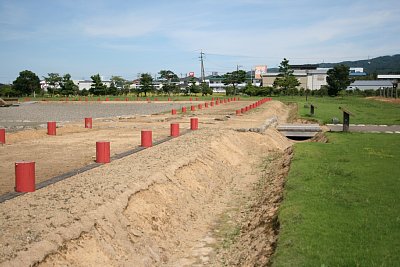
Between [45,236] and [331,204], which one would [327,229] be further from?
[45,236]

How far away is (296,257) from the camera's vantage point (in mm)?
6656

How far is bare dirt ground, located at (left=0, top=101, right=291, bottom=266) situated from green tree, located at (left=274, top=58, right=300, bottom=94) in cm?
8064

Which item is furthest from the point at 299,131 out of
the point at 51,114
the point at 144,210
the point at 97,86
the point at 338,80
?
the point at 97,86

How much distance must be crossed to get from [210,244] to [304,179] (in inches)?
167

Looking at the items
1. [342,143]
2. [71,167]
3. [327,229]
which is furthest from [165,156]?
[342,143]

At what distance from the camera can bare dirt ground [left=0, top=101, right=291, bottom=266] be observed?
22.8 ft

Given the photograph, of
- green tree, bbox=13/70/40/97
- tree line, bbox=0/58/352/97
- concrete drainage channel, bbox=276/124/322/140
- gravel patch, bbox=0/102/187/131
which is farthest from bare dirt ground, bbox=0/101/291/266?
green tree, bbox=13/70/40/97

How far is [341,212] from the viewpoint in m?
8.82

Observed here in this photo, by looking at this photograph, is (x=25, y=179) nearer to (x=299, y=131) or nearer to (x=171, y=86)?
(x=299, y=131)

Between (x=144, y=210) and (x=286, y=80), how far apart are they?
8936 centimetres

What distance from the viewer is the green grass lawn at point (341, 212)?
6.62 meters

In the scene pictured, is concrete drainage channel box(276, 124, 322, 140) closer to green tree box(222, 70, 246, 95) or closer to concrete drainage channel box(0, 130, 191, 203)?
concrete drainage channel box(0, 130, 191, 203)

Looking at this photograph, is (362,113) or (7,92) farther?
(7,92)

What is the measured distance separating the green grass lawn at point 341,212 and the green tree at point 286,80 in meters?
81.5
